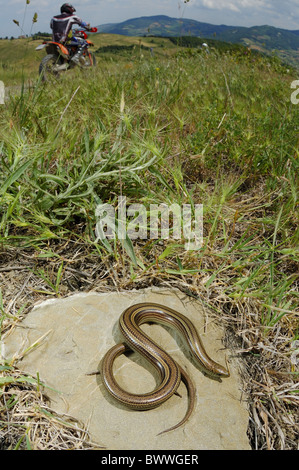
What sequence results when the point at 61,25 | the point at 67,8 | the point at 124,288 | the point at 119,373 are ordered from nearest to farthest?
the point at 119,373
the point at 124,288
the point at 61,25
the point at 67,8

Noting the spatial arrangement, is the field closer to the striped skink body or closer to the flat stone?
the flat stone

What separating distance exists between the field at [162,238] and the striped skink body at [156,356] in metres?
0.26

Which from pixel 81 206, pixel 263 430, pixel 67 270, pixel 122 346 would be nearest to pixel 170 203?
pixel 81 206

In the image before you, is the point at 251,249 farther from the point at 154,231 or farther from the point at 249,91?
the point at 249,91

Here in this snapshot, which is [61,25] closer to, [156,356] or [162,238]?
[162,238]

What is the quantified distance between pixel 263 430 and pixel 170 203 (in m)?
1.75

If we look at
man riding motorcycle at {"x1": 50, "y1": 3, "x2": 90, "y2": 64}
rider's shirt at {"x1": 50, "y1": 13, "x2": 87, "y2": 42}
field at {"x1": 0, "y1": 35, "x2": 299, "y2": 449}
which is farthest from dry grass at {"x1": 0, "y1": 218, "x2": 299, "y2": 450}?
rider's shirt at {"x1": 50, "y1": 13, "x2": 87, "y2": 42}

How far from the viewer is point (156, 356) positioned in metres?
2.26

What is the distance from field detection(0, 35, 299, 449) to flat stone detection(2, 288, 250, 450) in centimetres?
9

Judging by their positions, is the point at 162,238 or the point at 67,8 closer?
the point at 162,238

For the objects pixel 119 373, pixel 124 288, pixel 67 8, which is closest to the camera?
pixel 119 373

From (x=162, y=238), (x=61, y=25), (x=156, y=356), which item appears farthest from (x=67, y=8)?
(x=156, y=356)

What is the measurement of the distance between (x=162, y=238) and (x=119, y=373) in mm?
1062

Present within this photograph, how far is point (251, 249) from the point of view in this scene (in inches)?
118
